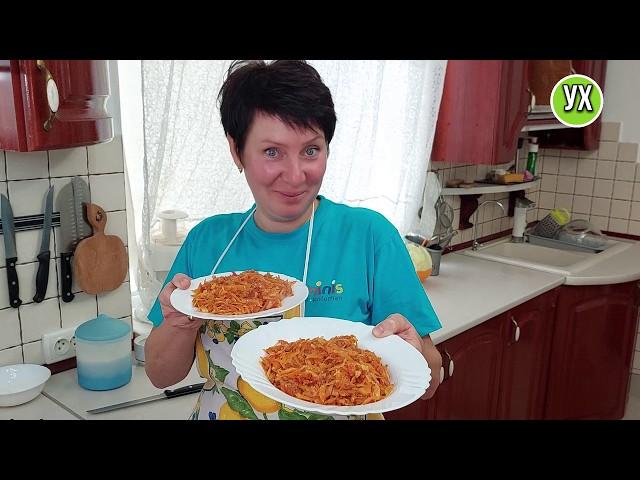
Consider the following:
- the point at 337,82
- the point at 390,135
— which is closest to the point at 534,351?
the point at 390,135

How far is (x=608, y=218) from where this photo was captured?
7.88ft

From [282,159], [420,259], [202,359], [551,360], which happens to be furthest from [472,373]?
[282,159]

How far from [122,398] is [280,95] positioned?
0.63 m

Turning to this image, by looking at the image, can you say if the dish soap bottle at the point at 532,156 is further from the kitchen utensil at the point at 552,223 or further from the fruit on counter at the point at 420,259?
the fruit on counter at the point at 420,259

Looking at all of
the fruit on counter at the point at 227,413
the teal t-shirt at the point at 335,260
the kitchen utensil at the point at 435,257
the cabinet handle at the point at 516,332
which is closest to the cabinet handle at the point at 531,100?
the kitchen utensil at the point at 435,257

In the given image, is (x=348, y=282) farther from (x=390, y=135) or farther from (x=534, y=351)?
(x=534, y=351)

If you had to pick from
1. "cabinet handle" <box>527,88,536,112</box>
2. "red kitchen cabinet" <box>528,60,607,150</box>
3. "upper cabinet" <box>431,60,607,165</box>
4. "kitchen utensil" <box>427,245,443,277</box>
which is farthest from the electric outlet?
"red kitchen cabinet" <box>528,60,607,150</box>

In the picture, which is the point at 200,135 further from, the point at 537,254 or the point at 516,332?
the point at 537,254

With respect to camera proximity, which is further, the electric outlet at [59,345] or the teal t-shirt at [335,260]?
the electric outlet at [59,345]

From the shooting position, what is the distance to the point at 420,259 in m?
1.70

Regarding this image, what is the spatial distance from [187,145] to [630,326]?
59.7 inches

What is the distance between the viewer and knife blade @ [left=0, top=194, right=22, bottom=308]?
3.43ft

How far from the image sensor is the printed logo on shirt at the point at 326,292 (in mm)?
818

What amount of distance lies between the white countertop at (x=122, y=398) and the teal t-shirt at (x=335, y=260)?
299mm
